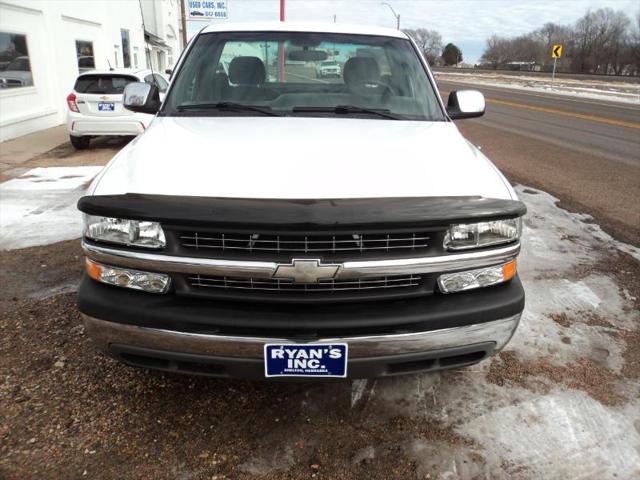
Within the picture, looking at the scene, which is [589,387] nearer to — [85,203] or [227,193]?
[227,193]

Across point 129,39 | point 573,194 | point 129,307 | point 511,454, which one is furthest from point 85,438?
point 129,39

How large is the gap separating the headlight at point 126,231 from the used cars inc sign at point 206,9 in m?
19.4

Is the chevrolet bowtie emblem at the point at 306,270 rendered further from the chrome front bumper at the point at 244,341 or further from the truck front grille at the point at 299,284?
the chrome front bumper at the point at 244,341

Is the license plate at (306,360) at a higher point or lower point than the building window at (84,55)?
lower

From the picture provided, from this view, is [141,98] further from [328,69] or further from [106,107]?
[106,107]

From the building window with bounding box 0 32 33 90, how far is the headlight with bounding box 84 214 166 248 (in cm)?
1060

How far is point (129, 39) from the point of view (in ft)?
70.5

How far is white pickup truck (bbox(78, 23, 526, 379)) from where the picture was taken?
2062 mm

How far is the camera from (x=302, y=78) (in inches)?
144

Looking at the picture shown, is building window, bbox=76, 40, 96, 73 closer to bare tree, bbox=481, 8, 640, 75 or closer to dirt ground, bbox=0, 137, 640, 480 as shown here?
dirt ground, bbox=0, 137, 640, 480

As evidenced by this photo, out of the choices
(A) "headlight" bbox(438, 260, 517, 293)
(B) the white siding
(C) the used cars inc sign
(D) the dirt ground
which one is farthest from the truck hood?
(C) the used cars inc sign

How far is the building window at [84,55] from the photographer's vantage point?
14758mm

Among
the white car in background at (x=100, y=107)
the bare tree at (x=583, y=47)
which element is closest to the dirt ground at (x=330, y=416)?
the white car in background at (x=100, y=107)

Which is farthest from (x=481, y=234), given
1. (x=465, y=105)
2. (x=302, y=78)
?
(x=302, y=78)
